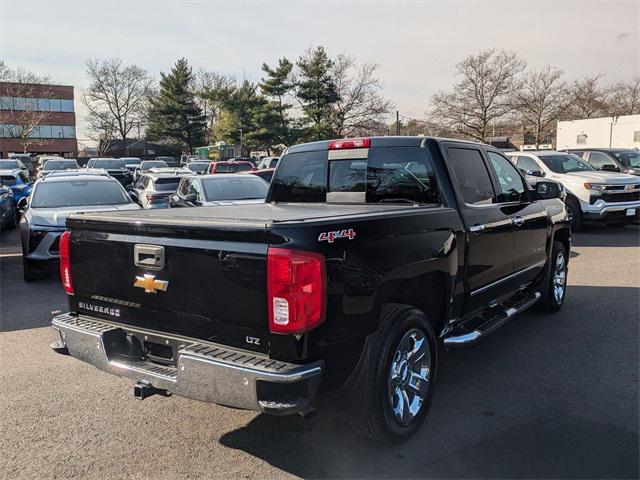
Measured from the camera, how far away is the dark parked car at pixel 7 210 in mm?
13583

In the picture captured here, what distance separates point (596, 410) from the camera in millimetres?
3744

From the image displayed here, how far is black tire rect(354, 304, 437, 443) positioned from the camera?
10.0ft

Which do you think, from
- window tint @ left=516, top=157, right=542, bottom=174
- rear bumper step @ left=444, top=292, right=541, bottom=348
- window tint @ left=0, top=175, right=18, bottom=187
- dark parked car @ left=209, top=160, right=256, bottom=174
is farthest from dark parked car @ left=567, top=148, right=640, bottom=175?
window tint @ left=0, top=175, right=18, bottom=187

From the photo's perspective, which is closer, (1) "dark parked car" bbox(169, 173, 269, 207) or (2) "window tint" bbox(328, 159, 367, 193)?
(2) "window tint" bbox(328, 159, 367, 193)

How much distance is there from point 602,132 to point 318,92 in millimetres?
24557

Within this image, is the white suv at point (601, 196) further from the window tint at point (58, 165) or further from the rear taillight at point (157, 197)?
the window tint at point (58, 165)

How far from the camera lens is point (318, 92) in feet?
158

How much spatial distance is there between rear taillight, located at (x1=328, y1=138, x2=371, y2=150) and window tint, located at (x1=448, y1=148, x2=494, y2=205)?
711 millimetres

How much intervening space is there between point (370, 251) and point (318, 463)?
4.44 ft

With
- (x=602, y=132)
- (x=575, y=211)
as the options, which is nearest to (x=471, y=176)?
(x=575, y=211)

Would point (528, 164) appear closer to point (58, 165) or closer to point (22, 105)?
point (58, 165)

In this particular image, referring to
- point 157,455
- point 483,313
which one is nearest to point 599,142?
point 483,313

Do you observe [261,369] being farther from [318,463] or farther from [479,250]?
[479,250]

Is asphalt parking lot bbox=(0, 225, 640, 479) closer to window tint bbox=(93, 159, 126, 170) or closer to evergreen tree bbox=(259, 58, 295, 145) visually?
window tint bbox=(93, 159, 126, 170)
